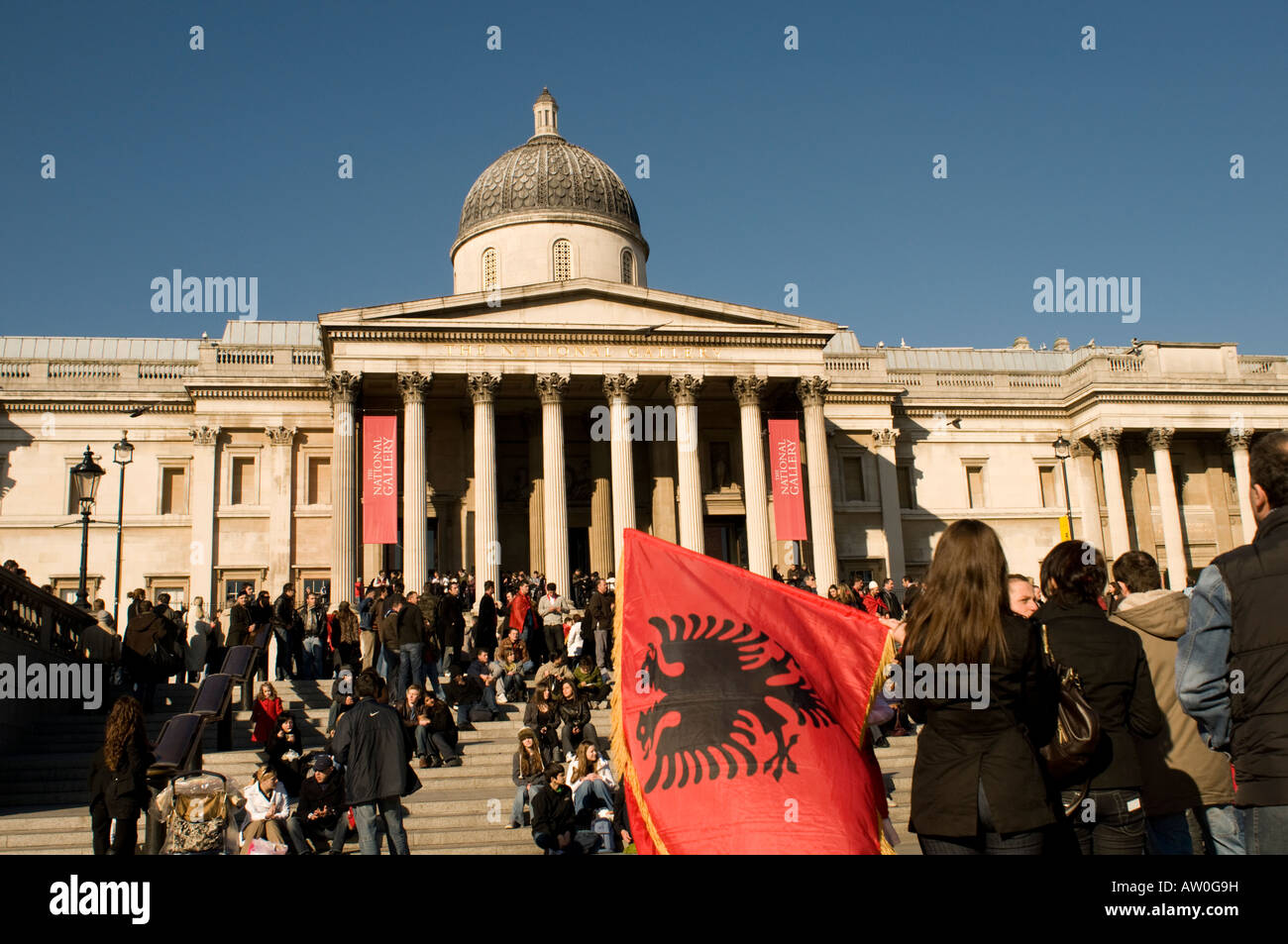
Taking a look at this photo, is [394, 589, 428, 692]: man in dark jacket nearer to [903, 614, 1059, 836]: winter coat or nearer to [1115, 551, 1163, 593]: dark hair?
[1115, 551, 1163, 593]: dark hair

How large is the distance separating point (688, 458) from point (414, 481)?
787cm

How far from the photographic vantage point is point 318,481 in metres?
36.2

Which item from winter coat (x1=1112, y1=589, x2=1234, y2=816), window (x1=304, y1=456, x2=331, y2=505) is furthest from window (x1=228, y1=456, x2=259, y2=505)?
winter coat (x1=1112, y1=589, x2=1234, y2=816)

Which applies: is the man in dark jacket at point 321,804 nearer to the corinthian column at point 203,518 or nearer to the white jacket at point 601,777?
the white jacket at point 601,777

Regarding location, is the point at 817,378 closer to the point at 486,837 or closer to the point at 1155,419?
the point at 1155,419

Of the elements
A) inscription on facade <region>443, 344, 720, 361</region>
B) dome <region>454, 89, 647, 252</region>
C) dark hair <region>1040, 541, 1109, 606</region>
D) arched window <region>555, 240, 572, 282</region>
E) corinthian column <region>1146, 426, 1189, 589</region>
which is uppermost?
dome <region>454, 89, 647, 252</region>

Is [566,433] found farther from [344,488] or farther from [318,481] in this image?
[344,488]

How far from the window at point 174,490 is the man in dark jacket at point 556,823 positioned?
27710 mm

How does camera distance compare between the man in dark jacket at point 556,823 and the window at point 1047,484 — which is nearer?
the man in dark jacket at point 556,823

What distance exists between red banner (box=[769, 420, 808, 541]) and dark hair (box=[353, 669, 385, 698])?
71.3 feet

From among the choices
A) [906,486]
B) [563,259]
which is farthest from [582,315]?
[906,486]

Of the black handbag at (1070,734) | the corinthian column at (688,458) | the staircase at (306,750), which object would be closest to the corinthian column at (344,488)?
the corinthian column at (688,458)

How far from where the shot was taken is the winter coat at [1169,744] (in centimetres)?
582

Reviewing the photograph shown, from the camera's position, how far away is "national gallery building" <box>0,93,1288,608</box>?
3170 cm
